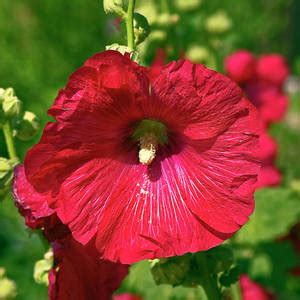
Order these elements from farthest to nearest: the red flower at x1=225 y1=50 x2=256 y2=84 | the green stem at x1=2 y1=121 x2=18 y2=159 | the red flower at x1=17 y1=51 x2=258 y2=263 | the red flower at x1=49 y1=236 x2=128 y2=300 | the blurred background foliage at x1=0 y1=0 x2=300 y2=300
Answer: the blurred background foliage at x1=0 y1=0 x2=300 y2=300 → the red flower at x1=225 y1=50 x2=256 y2=84 → the green stem at x1=2 y1=121 x2=18 y2=159 → the red flower at x1=49 y1=236 x2=128 y2=300 → the red flower at x1=17 y1=51 x2=258 y2=263

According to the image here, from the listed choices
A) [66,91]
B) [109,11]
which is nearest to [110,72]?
[66,91]

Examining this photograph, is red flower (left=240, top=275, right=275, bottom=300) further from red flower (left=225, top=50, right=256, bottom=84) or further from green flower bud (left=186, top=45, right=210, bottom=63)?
red flower (left=225, top=50, right=256, bottom=84)

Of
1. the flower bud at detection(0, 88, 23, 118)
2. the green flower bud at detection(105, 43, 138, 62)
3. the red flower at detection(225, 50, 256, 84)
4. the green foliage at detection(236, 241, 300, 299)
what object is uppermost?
the green flower bud at detection(105, 43, 138, 62)

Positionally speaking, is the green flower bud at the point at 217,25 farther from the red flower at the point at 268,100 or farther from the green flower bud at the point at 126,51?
the green flower bud at the point at 126,51

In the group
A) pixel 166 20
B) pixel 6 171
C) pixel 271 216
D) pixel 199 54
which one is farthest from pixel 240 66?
pixel 6 171

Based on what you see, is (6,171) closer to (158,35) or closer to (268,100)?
(158,35)

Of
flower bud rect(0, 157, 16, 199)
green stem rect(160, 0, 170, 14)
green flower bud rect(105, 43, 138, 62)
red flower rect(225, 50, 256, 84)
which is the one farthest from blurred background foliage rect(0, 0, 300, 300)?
green flower bud rect(105, 43, 138, 62)

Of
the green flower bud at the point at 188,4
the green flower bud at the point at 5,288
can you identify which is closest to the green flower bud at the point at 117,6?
the green flower bud at the point at 5,288
